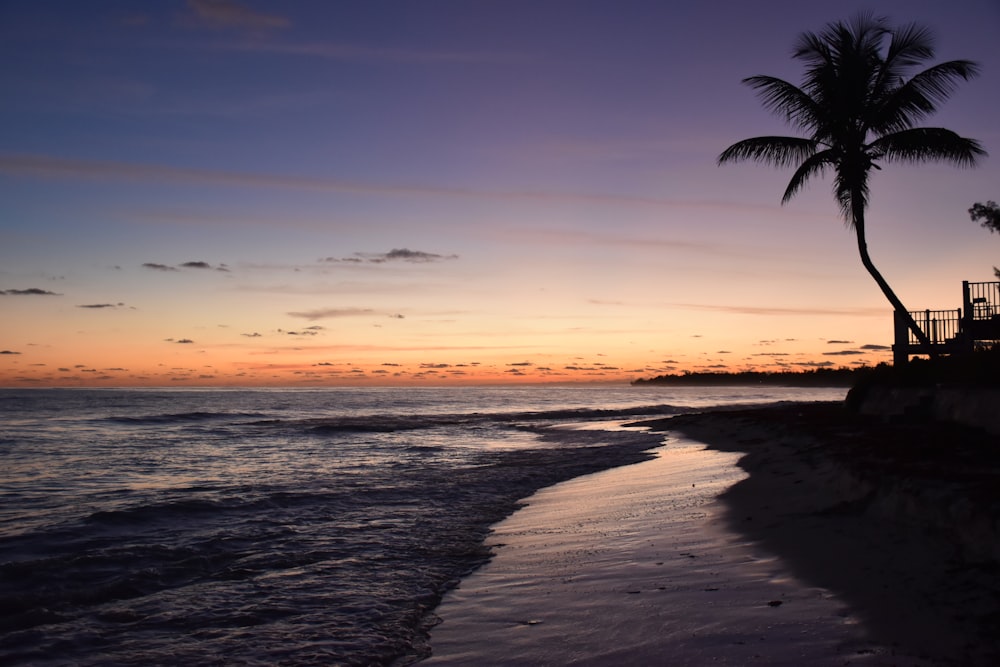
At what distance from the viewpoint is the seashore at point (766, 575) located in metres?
5.21

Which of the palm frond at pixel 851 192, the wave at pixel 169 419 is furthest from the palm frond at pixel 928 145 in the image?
the wave at pixel 169 419

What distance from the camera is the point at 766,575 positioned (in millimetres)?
6980

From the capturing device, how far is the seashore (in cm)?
521

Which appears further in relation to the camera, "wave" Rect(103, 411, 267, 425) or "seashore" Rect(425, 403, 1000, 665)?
"wave" Rect(103, 411, 267, 425)

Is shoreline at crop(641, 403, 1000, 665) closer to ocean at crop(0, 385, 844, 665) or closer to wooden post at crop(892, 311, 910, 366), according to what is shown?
ocean at crop(0, 385, 844, 665)

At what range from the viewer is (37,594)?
7.82 m

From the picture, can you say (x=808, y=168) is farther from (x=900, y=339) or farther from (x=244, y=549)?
(x=244, y=549)

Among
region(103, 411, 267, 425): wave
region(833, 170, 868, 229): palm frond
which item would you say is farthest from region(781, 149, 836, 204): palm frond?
region(103, 411, 267, 425): wave

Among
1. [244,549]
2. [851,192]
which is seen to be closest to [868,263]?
[851,192]

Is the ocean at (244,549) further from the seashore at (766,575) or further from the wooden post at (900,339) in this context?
the wooden post at (900,339)

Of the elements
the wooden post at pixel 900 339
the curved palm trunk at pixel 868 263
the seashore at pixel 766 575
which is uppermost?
the curved palm trunk at pixel 868 263

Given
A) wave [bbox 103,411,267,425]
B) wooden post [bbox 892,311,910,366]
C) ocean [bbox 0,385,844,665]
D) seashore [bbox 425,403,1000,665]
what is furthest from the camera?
wave [bbox 103,411,267,425]

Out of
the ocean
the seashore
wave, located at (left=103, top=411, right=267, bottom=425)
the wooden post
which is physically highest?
the wooden post

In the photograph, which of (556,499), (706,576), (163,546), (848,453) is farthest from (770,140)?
(163,546)
